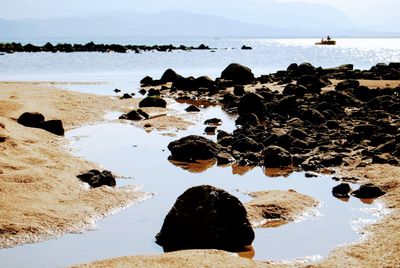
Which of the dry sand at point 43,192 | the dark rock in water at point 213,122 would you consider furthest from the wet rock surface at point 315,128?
the dry sand at point 43,192

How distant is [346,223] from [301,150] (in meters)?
6.66

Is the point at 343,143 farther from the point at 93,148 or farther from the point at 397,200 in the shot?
the point at 93,148

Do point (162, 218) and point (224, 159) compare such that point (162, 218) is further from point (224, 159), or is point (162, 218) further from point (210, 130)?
point (210, 130)

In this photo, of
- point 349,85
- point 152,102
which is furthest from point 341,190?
point 349,85

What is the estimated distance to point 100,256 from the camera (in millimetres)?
8953

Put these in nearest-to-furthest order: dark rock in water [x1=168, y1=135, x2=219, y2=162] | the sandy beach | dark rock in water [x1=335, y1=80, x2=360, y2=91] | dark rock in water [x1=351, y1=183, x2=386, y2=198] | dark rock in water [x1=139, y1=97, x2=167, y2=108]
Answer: the sandy beach → dark rock in water [x1=351, y1=183, x2=386, y2=198] → dark rock in water [x1=168, y1=135, x2=219, y2=162] → dark rock in water [x1=139, y1=97, x2=167, y2=108] → dark rock in water [x1=335, y1=80, x2=360, y2=91]

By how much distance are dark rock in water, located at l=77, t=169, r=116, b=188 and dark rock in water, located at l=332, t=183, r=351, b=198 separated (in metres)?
5.34

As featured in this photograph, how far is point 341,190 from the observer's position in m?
12.7

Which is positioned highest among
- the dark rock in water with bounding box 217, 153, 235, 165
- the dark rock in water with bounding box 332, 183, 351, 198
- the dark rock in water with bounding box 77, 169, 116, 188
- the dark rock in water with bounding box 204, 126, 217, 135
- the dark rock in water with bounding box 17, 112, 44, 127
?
the dark rock in water with bounding box 17, 112, 44, 127

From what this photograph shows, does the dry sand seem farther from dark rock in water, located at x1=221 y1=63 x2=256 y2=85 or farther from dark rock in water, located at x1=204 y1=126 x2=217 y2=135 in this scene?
dark rock in water, located at x1=221 y1=63 x2=256 y2=85

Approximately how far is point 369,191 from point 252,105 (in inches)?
553

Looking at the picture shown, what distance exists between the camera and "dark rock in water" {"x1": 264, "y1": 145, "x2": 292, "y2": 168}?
15.7m

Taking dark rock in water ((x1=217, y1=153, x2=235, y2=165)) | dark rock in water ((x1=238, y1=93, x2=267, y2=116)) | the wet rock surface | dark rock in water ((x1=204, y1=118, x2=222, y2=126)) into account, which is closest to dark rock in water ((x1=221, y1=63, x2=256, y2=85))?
the wet rock surface

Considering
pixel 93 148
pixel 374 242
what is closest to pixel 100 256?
pixel 374 242
